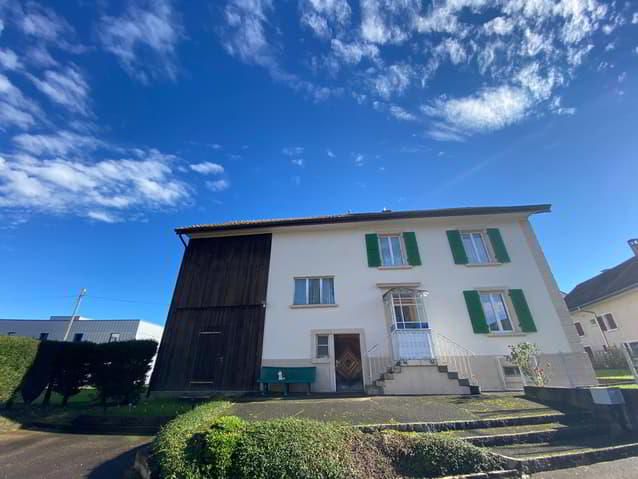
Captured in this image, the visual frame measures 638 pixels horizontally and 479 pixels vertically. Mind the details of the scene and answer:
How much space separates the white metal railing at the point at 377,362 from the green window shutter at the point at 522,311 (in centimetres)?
542

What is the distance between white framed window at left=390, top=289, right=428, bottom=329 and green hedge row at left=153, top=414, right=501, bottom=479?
19.8ft

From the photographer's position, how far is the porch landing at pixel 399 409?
19.1ft

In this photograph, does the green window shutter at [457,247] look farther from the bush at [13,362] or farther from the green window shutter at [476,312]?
the bush at [13,362]

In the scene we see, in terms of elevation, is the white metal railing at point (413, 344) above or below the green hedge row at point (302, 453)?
above

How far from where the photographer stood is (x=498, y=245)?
39.2 feet

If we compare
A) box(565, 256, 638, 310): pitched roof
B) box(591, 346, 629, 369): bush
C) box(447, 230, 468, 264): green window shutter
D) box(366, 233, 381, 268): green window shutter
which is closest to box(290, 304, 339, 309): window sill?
box(366, 233, 381, 268): green window shutter

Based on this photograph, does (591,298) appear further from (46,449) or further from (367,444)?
(46,449)

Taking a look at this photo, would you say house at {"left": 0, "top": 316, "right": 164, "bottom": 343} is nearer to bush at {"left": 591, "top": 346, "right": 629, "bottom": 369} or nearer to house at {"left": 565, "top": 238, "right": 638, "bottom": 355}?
bush at {"left": 591, "top": 346, "right": 629, "bottom": 369}

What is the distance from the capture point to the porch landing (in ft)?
19.1

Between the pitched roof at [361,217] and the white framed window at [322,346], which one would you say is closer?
the white framed window at [322,346]

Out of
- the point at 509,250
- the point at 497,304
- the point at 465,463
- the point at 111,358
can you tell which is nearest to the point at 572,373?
the point at 497,304

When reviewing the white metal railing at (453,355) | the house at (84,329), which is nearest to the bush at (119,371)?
the white metal railing at (453,355)

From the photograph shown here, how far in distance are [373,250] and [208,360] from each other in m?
8.45

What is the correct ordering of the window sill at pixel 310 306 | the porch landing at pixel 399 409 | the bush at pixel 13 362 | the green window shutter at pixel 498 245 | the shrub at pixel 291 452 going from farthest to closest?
1. the green window shutter at pixel 498 245
2. the window sill at pixel 310 306
3. the bush at pixel 13 362
4. the porch landing at pixel 399 409
5. the shrub at pixel 291 452
